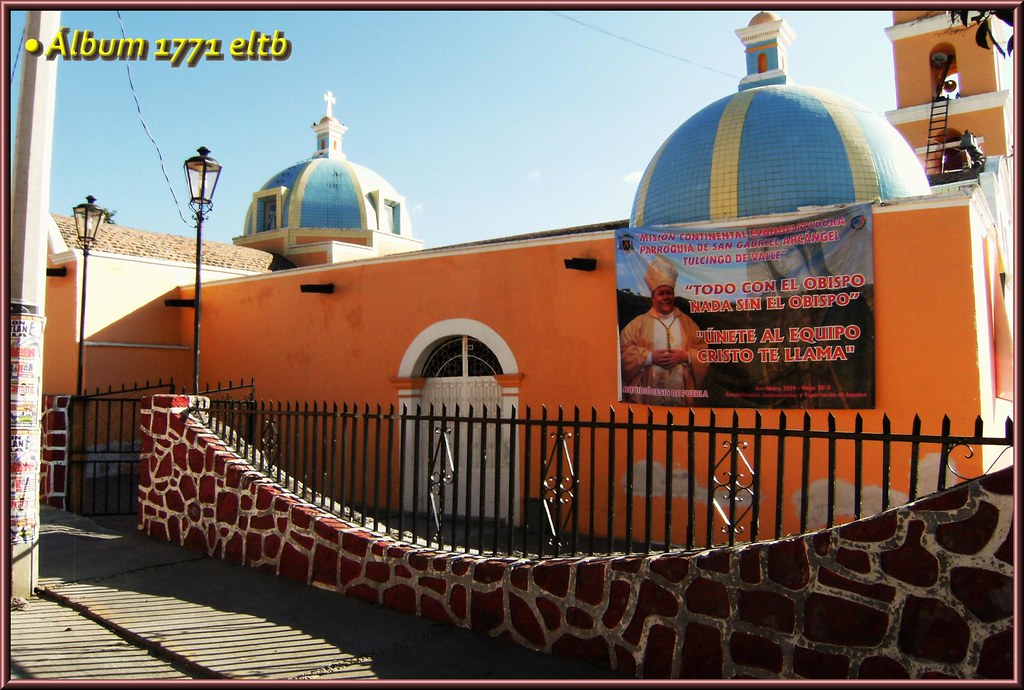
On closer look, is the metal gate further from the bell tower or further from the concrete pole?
the bell tower

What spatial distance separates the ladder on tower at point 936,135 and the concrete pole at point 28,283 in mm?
16507

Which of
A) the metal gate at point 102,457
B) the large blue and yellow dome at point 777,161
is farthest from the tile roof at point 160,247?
the large blue and yellow dome at point 777,161

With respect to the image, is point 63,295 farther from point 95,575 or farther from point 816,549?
point 816,549

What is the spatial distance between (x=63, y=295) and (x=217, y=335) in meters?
2.56

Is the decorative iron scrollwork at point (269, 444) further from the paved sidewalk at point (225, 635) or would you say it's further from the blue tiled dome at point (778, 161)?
the blue tiled dome at point (778, 161)

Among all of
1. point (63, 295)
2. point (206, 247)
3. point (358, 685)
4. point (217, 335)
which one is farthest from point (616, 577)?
point (206, 247)

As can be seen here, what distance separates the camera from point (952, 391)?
7391 millimetres

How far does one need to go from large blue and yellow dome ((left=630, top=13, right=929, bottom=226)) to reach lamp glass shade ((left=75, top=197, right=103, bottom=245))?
7.75 metres

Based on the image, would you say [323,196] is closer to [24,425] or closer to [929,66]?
[929,66]

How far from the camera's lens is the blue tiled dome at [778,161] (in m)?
9.30

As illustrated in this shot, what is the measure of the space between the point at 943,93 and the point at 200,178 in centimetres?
1628

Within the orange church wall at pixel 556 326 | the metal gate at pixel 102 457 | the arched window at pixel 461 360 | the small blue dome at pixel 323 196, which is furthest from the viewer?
the small blue dome at pixel 323 196

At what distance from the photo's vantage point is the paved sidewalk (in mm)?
4227

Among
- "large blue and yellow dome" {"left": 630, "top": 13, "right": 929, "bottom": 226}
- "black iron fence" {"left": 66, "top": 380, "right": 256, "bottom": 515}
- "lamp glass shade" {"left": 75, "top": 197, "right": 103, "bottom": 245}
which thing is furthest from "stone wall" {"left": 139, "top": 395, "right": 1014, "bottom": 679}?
"lamp glass shade" {"left": 75, "top": 197, "right": 103, "bottom": 245}
